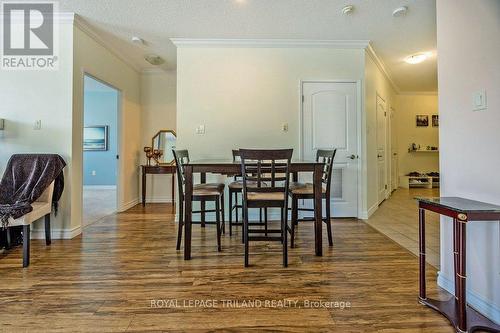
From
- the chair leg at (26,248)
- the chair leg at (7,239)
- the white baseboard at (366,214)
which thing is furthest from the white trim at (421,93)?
the chair leg at (7,239)

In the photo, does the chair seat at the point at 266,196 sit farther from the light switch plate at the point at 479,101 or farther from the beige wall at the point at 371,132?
the beige wall at the point at 371,132

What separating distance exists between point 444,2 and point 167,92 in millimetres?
4507

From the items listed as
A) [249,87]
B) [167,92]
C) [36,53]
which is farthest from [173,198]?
[36,53]

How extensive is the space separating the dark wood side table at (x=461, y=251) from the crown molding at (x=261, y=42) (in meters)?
2.88

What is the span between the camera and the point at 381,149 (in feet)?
16.7

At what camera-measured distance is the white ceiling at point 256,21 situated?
2.88 metres

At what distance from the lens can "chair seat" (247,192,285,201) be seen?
89.3 inches

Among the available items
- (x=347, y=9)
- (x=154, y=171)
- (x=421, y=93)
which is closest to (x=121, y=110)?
(x=154, y=171)

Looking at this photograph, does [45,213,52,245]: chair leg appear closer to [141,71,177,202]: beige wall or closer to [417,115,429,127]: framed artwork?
[141,71,177,202]: beige wall

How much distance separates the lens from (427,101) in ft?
23.2

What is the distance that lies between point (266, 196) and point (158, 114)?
150 inches

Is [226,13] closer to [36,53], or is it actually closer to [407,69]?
[36,53]

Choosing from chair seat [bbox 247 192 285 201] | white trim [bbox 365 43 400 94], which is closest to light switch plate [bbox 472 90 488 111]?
chair seat [bbox 247 192 285 201]

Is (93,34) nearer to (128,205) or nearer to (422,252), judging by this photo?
(128,205)
